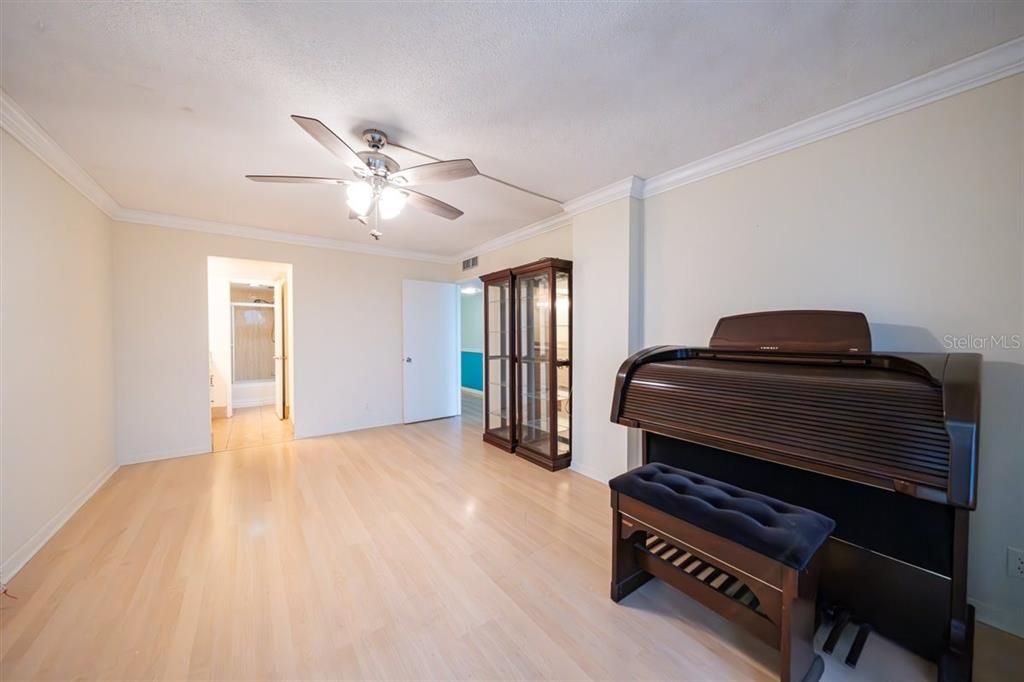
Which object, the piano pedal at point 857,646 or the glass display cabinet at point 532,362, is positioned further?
the glass display cabinet at point 532,362

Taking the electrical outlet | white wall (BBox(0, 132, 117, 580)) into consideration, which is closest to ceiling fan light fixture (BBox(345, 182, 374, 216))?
white wall (BBox(0, 132, 117, 580))

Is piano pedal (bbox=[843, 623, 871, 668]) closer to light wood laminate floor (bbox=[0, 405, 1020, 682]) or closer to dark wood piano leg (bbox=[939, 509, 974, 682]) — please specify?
light wood laminate floor (bbox=[0, 405, 1020, 682])

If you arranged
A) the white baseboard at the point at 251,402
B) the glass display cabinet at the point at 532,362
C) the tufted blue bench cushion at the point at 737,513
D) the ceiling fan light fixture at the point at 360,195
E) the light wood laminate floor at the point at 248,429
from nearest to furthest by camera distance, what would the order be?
the tufted blue bench cushion at the point at 737,513 → the ceiling fan light fixture at the point at 360,195 → the glass display cabinet at the point at 532,362 → the light wood laminate floor at the point at 248,429 → the white baseboard at the point at 251,402

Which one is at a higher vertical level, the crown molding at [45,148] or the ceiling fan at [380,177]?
the crown molding at [45,148]

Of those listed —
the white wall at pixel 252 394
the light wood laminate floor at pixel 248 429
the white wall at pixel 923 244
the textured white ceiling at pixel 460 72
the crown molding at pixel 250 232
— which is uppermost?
the textured white ceiling at pixel 460 72

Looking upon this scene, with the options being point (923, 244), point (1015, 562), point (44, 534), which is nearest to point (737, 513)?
point (1015, 562)

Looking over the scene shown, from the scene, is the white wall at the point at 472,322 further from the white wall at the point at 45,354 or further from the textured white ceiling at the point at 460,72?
the white wall at the point at 45,354

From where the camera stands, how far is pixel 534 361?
148 inches

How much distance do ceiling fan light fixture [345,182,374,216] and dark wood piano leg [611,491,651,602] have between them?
83.5 inches

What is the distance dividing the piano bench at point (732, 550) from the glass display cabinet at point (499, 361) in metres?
2.18

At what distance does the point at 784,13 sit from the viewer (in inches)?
51.8

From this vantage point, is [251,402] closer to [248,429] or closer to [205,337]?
[248,429]

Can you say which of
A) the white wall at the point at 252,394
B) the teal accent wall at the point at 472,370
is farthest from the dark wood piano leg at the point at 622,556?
the white wall at the point at 252,394

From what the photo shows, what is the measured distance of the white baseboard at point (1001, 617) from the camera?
1495 millimetres
